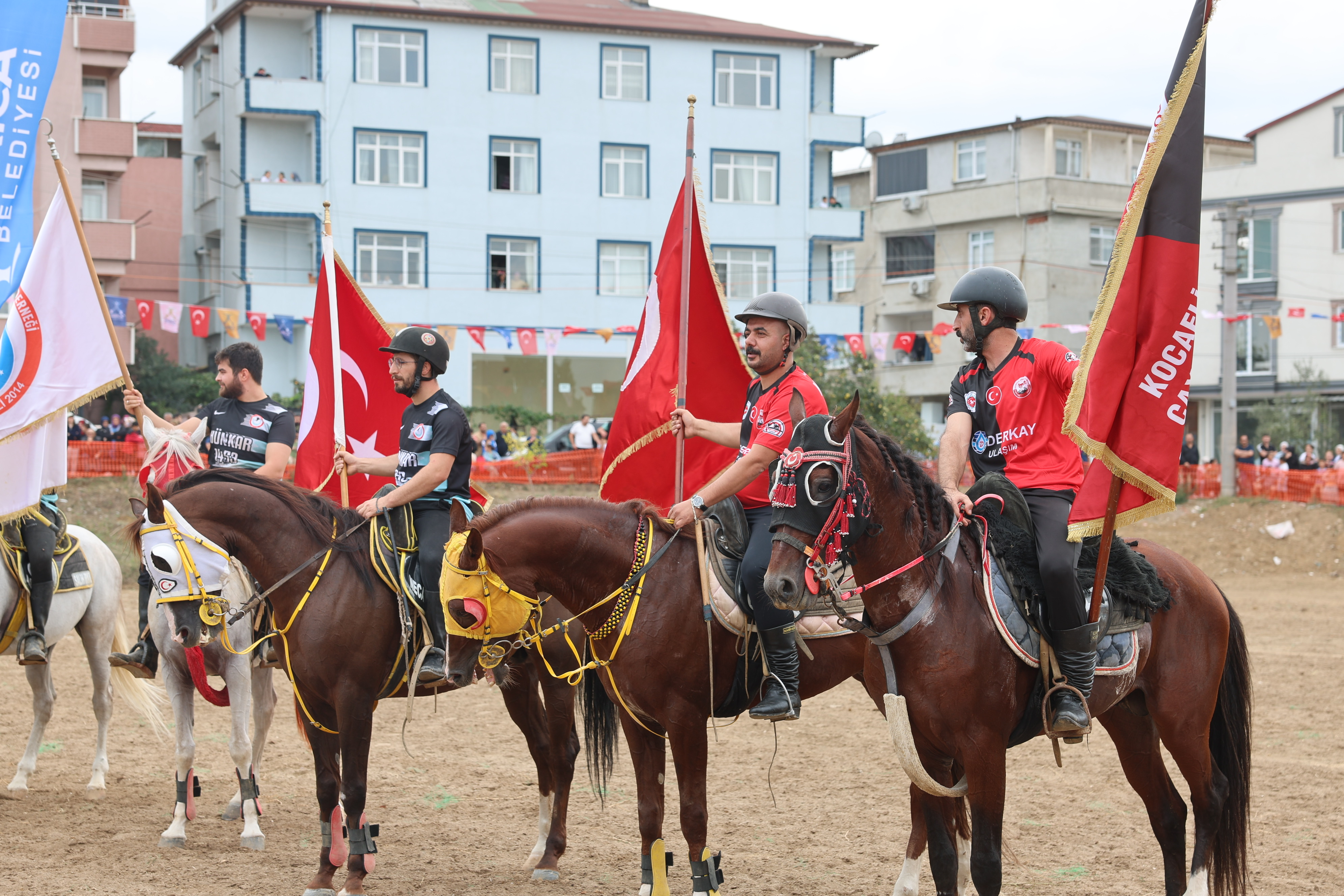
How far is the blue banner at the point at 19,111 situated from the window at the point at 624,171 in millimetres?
32166

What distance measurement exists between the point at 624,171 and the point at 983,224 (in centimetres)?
1578

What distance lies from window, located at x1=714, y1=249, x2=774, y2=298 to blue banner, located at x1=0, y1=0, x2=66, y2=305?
33.3m

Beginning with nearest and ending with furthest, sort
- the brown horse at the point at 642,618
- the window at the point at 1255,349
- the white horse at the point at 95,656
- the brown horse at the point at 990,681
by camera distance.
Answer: the brown horse at the point at 990,681 < the brown horse at the point at 642,618 < the white horse at the point at 95,656 < the window at the point at 1255,349

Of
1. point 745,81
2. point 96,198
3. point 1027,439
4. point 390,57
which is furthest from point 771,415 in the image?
point 745,81

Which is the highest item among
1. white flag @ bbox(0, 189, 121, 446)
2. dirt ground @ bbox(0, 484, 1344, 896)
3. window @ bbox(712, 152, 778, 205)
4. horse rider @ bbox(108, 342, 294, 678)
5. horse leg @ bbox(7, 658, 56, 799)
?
window @ bbox(712, 152, 778, 205)

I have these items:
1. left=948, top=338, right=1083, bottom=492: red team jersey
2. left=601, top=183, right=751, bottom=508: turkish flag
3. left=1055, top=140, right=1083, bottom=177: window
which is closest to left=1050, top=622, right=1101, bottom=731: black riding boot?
left=948, top=338, right=1083, bottom=492: red team jersey

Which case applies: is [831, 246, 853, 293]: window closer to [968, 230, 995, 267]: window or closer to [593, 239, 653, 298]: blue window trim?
[968, 230, 995, 267]: window

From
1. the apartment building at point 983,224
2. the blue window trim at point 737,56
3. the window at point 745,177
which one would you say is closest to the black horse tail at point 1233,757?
the window at point 745,177

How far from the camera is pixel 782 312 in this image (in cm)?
632

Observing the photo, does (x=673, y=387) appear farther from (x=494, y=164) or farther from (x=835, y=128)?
(x=835, y=128)

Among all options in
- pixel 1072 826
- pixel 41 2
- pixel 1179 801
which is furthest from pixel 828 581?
pixel 41 2

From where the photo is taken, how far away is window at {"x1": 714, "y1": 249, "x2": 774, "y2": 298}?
135ft

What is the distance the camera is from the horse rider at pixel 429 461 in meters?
7.05

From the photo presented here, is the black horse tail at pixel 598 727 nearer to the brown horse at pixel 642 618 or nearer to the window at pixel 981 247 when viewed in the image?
the brown horse at pixel 642 618
